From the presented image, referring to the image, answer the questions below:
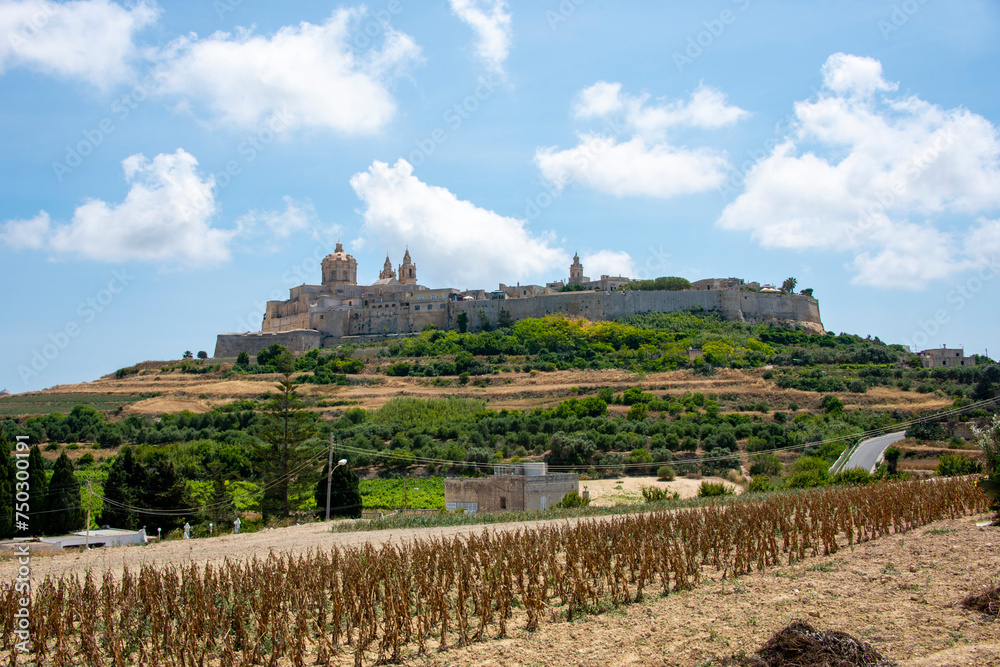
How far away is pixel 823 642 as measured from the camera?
18.0 ft

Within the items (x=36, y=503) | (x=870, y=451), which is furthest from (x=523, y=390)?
(x=36, y=503)

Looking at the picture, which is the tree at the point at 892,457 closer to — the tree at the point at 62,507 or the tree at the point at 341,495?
the tree at the point at 341,495

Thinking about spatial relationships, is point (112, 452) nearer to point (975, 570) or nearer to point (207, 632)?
point (207, 632)

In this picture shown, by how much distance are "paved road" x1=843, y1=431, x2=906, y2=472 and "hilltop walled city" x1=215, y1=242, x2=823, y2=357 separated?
33.3 meters

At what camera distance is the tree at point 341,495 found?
21828 mm

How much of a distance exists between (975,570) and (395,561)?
608cm

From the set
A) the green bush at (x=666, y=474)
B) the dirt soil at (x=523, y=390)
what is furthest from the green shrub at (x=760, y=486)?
the dirt soil at (x=523, y=390)

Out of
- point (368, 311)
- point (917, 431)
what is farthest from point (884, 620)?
point (368, 311)

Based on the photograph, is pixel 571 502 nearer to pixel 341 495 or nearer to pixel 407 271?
pixel 341 495

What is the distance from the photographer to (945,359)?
54844 millimetres

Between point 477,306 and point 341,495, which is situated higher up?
point 477,306

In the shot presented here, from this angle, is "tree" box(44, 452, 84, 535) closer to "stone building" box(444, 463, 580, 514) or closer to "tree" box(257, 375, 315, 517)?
"tree" box(257, 375, 315, 517)

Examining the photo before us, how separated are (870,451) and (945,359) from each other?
31.9 metres

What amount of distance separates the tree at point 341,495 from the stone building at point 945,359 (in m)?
44.5
